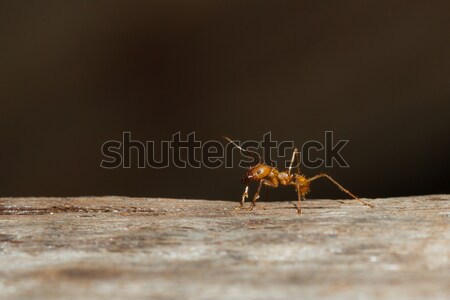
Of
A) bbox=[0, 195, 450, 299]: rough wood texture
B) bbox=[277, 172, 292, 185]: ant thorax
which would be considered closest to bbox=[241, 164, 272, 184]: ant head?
bbox=[277, 172, 292, 185]: ant thorax

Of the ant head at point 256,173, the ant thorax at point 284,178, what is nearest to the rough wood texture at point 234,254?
the ant head at point 256,173

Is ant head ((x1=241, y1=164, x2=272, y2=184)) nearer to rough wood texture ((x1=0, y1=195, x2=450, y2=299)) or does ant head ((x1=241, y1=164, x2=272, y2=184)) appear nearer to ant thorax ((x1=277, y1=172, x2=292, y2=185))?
ant thorax ((x1=277, y1=172, x2=292, y2=185))

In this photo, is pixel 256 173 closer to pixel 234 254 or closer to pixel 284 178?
pixel 284 178

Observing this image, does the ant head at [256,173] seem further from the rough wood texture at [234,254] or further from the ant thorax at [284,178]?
the rough wood texture at [234,254]

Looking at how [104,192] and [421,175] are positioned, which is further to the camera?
[104,192]

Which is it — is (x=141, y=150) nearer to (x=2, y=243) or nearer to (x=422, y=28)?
(x=422, y=28)

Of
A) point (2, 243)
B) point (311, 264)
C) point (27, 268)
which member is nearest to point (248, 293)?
point (311, 264)
